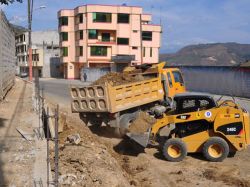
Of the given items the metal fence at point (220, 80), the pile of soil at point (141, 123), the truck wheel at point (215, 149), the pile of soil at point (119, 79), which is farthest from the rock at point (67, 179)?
the metal fence at point (220, 80)

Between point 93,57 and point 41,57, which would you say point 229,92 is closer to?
point 93,57

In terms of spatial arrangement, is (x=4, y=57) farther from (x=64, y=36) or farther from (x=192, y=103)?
(x=64, y=36)

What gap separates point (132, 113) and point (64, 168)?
677cm

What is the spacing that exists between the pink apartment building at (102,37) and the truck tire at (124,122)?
196 feet

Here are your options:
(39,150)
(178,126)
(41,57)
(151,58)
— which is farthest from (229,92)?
(41,57)

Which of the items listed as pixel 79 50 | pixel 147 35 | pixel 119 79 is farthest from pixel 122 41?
pixel 119 79

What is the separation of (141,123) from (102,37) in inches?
2520

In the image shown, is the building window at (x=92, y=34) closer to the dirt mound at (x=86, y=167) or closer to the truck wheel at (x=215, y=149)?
the truck wheel at (x=215, y=149)

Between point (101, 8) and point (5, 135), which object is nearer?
point (5, 135)

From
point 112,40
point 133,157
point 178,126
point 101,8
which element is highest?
point 101,8

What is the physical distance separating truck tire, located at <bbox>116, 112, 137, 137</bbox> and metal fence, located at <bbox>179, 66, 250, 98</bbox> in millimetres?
20064

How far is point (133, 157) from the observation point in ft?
42.4

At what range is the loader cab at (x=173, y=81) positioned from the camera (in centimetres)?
1719

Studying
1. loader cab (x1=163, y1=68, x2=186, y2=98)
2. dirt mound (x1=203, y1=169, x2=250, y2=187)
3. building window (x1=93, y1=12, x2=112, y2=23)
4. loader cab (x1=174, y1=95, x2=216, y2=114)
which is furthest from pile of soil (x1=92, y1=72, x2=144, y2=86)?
building window (x1=93, y1=12, x2=112, y2=23)
